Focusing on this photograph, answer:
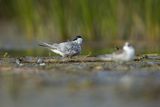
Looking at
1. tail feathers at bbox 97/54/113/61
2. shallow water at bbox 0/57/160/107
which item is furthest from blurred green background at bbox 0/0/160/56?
shallow water at bbox 0/57/160/107

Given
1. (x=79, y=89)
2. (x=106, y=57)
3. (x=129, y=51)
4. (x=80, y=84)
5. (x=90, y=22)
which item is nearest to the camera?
(x=79, y=89)

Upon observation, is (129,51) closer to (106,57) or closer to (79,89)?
(106,57)

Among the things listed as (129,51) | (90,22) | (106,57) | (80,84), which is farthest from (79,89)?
(90,22)

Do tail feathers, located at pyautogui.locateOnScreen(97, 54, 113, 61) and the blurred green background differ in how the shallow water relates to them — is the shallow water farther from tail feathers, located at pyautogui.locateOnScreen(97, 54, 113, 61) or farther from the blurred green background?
the blurred green background

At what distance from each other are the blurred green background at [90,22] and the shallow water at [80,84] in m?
6.35

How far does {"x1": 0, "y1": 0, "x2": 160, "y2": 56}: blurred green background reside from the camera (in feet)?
65.0

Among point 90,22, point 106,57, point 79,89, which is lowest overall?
point 79,89

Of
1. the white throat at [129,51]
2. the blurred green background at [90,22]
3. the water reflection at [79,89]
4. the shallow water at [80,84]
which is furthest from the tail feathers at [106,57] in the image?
the blurred green background at [90,22]

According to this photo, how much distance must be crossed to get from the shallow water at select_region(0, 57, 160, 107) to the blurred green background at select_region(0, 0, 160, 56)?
635 cm

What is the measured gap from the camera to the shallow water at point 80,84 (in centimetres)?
915

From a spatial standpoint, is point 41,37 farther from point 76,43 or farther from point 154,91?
point 154,91

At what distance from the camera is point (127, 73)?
38.4 feet

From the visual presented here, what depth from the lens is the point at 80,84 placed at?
34.3ft

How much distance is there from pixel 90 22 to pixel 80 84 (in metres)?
10.0
